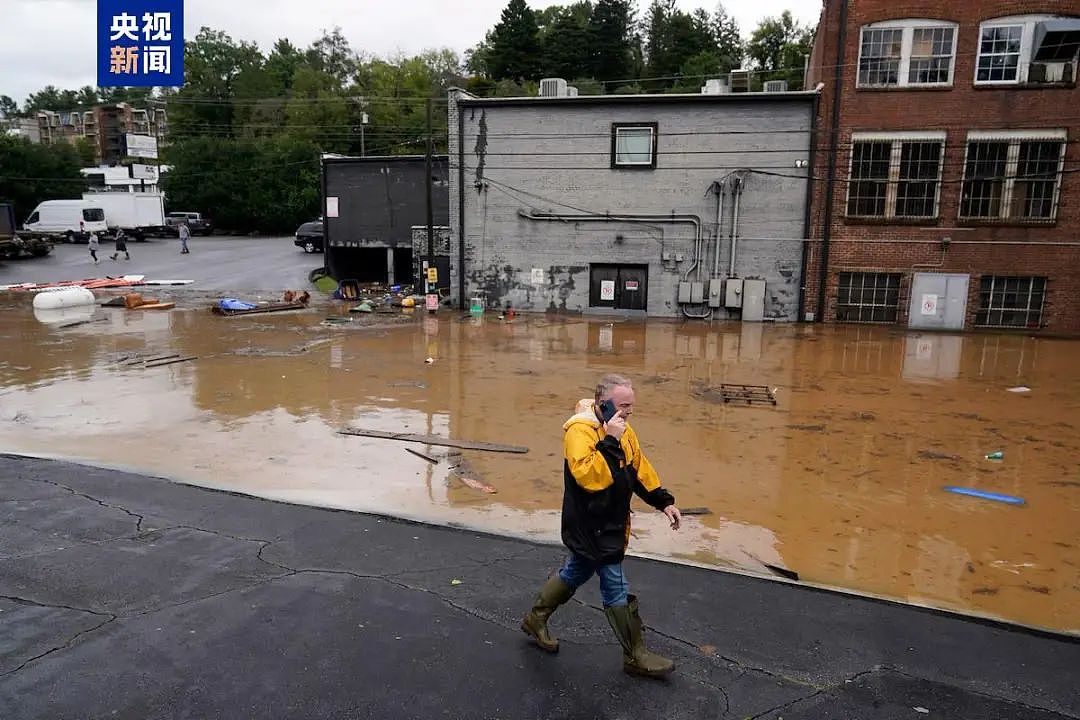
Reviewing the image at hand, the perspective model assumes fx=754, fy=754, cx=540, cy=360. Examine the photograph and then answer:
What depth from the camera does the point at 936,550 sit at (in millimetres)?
7152

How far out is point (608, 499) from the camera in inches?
173

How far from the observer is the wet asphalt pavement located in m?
34.1

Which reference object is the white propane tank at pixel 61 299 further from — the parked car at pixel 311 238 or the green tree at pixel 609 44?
the green tree at pixel 609 44

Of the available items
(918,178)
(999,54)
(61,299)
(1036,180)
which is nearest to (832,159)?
(918,178)

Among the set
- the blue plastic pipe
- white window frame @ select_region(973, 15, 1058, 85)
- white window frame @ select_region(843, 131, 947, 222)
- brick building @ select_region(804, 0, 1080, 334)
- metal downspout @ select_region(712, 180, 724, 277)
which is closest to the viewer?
the blue plastic pipe

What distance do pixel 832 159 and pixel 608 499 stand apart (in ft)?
74.5

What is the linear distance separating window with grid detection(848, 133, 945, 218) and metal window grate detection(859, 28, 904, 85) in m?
1.79

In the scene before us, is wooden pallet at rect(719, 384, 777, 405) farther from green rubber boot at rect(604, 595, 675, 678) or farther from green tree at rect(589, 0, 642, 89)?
green tree at rect(589, 0, 642, 89)

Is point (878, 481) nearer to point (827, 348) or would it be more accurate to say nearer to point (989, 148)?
point (827, 348)

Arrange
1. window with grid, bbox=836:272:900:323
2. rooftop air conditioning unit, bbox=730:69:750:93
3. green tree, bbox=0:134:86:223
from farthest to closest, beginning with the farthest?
green tree, bbox=0:134:86:223 → rooftop air conditioning unit, bbox=730:69:750:93 → window with grid, bbox=836:272:900:323

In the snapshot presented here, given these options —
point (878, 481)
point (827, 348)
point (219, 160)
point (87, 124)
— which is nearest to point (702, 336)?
point (827, 348)

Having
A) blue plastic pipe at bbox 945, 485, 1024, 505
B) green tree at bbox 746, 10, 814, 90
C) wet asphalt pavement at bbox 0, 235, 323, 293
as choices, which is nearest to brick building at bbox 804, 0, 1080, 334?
blue plastic pipe at bbox 945, 485, 1024, 505

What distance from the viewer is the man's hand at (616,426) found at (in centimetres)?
435

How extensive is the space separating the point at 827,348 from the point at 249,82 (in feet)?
245
